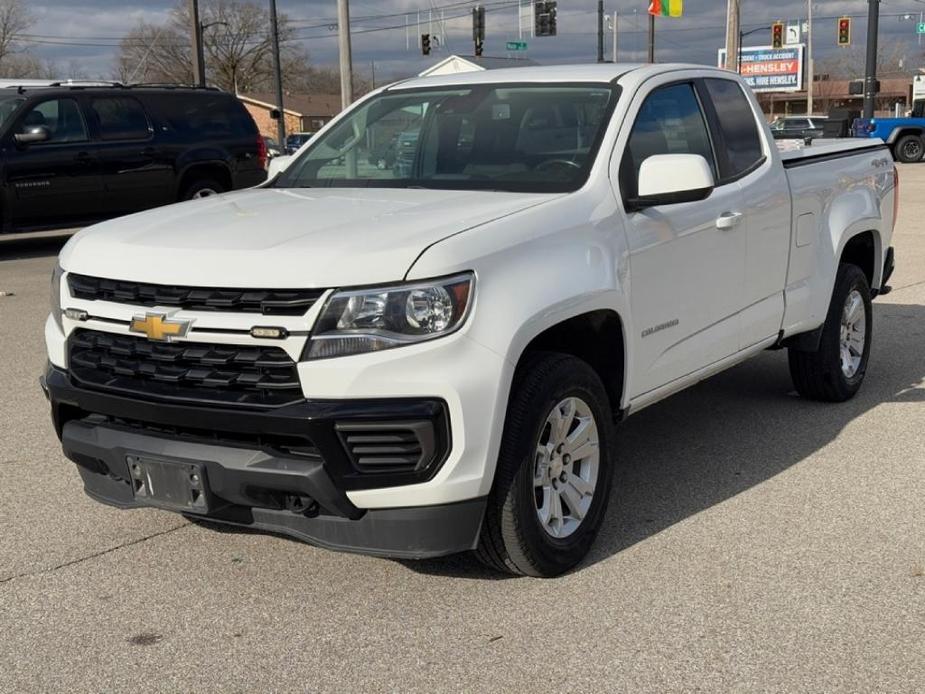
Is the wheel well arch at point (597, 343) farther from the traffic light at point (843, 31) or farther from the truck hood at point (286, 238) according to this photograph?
the traffic light at point (843, 31)

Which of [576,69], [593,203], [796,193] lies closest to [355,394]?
[593,203]

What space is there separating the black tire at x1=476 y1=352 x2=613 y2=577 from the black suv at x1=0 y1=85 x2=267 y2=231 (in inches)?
423

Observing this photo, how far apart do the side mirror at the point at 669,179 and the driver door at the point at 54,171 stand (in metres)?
10.5

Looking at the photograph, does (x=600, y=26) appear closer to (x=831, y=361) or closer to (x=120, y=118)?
(x=120, y=118)

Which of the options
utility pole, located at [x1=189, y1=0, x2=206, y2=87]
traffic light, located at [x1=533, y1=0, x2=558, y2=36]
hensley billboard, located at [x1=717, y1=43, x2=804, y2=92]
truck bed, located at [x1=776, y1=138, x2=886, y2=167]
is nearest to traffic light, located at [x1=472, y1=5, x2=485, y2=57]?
traffic light, located at [x1=533, y1=0, x2=558, y2=36]

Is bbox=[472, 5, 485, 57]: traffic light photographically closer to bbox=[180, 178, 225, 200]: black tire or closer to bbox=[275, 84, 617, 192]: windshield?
bbox=[180, 178, 225, 200]: black tire

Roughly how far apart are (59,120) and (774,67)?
3389 inches

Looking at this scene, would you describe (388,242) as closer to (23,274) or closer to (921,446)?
(921,446)

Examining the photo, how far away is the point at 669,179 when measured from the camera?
4270 mm

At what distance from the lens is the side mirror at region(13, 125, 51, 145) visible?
12.9 meters

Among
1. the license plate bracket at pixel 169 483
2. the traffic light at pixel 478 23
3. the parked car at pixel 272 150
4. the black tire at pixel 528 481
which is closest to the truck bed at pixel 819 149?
the black tire at pixel 528 481

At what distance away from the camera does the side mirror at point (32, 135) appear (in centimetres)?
1292

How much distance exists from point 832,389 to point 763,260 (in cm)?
129

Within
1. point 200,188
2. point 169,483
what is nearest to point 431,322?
point 169,483
